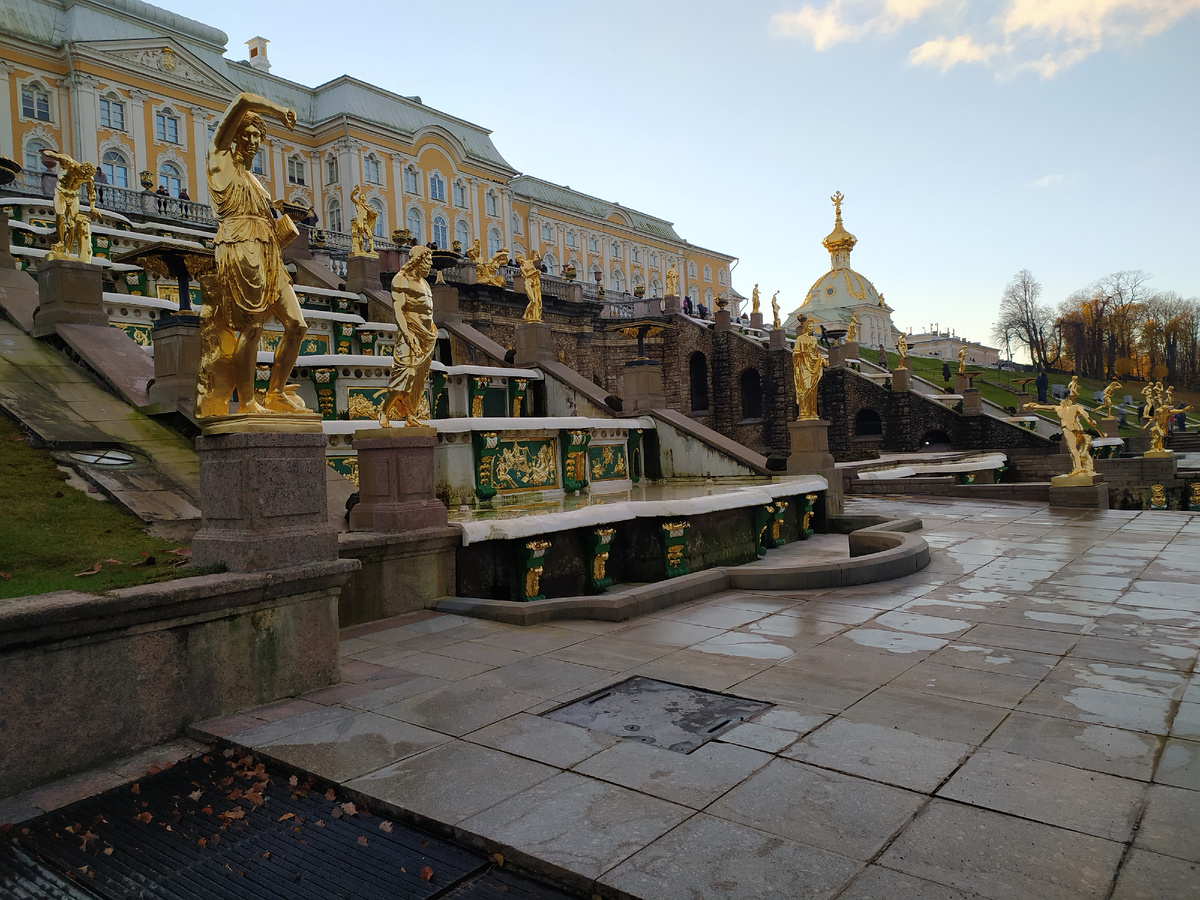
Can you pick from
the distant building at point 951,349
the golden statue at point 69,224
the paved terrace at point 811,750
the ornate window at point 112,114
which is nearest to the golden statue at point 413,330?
the paved terrace at point 811,750

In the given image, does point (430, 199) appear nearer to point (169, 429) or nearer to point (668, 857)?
point (169, 429)

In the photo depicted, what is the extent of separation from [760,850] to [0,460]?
700 centimetres

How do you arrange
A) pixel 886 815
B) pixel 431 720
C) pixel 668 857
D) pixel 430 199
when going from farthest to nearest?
1. pixel 430 199
2. pixel 431 720
3. pixel 886 815
4. pixel 668 857

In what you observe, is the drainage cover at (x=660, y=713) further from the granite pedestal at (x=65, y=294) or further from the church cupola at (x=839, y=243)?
the church cupola at (x=839, y=243)

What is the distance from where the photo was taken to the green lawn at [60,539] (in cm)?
481

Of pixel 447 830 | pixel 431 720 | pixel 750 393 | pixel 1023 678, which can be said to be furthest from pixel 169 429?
pixel 750 393

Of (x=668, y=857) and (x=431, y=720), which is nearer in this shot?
(x=668, y=857)

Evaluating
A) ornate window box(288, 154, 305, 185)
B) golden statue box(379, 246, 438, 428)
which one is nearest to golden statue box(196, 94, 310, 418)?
golden statue box(379, 246, 438, 428)

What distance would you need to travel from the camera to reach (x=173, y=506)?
7121 millimetres

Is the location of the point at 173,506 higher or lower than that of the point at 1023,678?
higher

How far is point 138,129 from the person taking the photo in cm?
3794

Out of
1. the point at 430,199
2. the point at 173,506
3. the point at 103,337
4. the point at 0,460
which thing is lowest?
the point at 173,506

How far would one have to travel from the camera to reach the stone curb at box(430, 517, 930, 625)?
287 inches

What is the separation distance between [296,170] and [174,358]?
40.9 m
